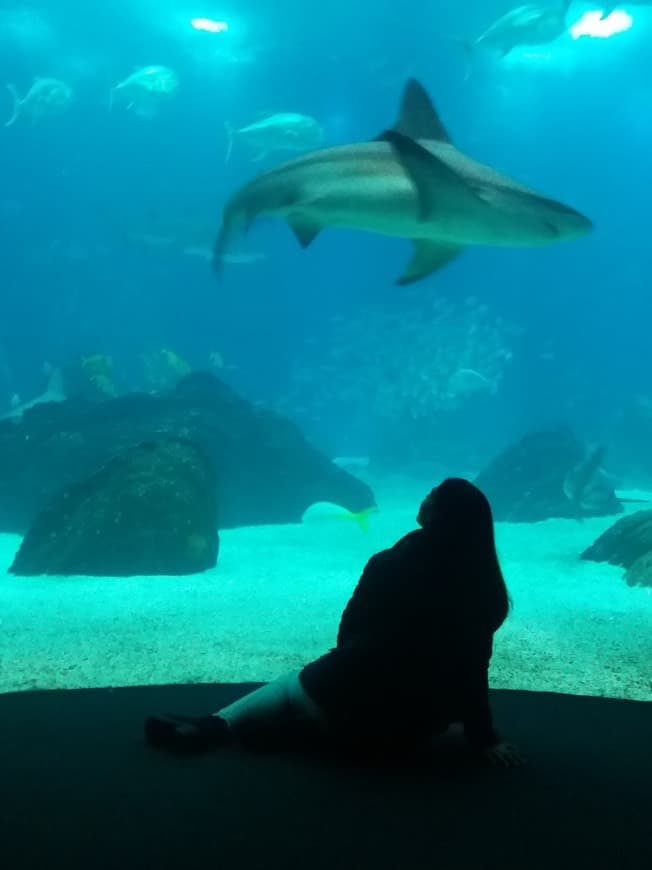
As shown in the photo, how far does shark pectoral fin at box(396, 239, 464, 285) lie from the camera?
446cm

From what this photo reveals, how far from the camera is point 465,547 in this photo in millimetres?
2551

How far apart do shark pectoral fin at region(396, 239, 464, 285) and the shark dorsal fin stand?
0.62m

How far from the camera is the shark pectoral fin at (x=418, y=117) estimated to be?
4.24m

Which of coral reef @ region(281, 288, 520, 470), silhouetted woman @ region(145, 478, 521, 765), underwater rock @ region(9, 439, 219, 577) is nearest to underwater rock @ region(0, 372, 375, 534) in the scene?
underwater rock @ region(9, 439, 219, 577)

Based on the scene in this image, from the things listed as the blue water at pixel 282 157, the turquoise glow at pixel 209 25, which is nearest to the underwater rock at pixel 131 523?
the blue water at pixel 282 157

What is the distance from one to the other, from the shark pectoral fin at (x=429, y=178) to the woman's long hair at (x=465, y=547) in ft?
5.81

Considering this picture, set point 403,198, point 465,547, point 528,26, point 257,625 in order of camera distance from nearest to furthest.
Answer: point 465,547 → point 403,198 → point 257,625 → point 528,26

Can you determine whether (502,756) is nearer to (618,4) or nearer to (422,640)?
(422,640)

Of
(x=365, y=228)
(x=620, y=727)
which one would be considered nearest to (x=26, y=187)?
(x=365, y=228)

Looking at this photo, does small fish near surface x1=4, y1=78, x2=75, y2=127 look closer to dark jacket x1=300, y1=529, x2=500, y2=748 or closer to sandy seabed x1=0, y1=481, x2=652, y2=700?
sandy seabed x1=0, y1=481, x2=652, y2=700

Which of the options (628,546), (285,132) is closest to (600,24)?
(285,132)

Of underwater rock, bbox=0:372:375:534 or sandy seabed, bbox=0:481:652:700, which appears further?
underwater rock, bbox=0:372:375:534

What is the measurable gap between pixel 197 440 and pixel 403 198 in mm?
8239

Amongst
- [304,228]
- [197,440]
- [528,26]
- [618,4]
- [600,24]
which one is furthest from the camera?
[600,24]
